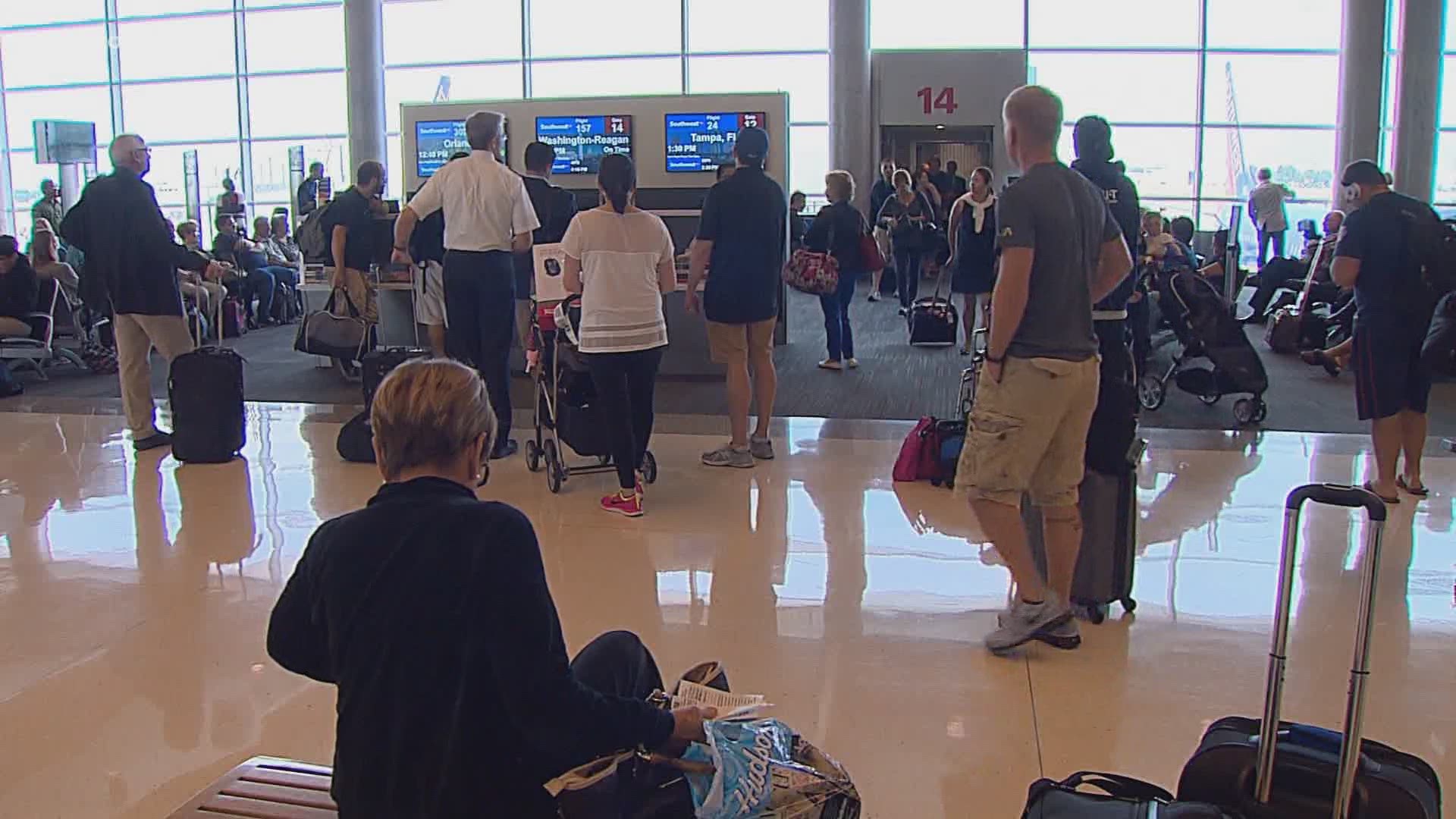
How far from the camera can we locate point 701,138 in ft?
32.9

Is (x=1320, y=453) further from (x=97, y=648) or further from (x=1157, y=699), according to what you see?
(x=97, y=648)

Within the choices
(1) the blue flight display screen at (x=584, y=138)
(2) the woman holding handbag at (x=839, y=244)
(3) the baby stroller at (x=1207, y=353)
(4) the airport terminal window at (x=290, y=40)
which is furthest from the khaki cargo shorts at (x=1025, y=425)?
(4) the airport terminal window at (x=290, y=40)

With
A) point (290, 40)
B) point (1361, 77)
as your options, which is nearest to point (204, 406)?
point (290, 40)

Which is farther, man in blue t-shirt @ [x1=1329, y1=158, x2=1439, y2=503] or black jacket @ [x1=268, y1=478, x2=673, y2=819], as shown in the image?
man in blue t-shirt @ [x1=1329, y1=158, x2=1439, y2=503]

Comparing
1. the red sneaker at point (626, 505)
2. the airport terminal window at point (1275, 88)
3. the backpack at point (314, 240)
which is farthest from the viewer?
the airport terminal window at point (1275, 88)

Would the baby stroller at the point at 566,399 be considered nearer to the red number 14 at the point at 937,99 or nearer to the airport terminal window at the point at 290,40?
the red number 14 at the point at 937,99

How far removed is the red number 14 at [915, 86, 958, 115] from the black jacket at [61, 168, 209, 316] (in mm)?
12459

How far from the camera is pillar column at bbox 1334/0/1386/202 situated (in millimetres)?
15867

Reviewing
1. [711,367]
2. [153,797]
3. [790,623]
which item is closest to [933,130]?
[711,367]

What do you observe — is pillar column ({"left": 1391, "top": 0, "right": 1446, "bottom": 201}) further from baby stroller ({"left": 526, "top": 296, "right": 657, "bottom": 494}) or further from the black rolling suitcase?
the black rolling suitcase

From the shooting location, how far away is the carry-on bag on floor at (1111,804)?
187cm

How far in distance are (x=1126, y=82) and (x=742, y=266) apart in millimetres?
13215

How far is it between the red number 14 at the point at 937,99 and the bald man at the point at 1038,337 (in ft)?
46.4

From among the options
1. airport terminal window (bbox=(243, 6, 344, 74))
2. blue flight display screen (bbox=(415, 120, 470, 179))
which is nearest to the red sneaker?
blue flight display screen (bbox=(415, 120, 470, 179))
